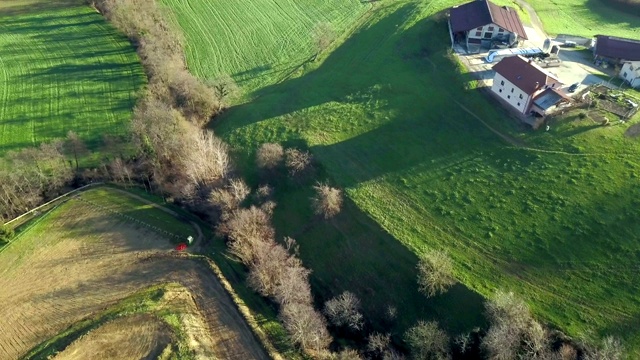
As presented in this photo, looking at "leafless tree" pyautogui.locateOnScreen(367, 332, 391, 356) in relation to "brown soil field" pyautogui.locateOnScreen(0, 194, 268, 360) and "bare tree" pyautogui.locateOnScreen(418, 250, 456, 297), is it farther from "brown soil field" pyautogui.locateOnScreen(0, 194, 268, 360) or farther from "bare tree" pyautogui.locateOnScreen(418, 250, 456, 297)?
"brown soil field" pyautogui.locateOnScreen(0, 194, 268, 360)

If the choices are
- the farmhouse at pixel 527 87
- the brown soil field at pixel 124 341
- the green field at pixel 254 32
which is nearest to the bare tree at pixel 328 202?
the brown soil field at pixel 124 341

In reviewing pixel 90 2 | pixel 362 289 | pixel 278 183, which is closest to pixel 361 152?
pixel 278 183

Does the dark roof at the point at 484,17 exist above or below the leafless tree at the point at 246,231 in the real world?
above

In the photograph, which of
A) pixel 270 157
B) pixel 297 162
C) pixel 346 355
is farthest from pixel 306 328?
pixel 270 157

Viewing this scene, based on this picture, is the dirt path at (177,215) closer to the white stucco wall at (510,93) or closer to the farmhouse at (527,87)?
the white stucco wall at (510,93)

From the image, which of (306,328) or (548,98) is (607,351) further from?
(548,98)

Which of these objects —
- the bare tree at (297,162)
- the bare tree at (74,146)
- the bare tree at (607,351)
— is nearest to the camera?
the bare tree at (607,351)
